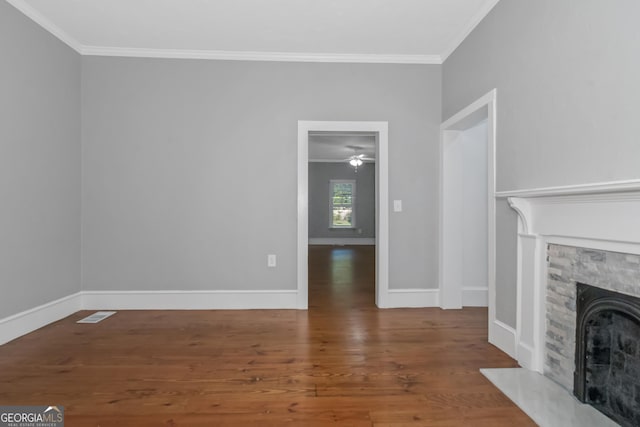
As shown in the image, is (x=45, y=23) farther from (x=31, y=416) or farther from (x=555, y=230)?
(x=555, y=230)

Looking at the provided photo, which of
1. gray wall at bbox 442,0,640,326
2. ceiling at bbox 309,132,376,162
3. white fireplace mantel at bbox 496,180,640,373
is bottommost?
white fireplace mantel at bbox 496,180,640,373

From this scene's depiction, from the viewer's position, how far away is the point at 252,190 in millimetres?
3719

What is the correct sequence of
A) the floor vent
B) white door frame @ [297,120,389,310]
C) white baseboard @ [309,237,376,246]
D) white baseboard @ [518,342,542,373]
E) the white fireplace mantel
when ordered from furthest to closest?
1. white baseboard @ [309,237,376,246]
2. white door frame @ [297,120,389,310]
3. the floor vent
4. white baseboard @ [518,342,542,373]
5. the white fireplace mantel

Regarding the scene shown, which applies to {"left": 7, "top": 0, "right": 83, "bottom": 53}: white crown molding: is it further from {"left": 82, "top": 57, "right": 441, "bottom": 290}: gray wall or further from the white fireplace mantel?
the white fireplace mantel

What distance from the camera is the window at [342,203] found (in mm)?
11266

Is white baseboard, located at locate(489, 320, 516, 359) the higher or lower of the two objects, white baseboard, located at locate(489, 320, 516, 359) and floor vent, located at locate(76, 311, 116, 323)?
the higher

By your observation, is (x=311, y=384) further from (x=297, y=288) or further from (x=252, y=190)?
(x=252, y=190)

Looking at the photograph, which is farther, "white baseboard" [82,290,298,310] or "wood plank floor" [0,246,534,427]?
"white baseboard" [82,290,298,310]

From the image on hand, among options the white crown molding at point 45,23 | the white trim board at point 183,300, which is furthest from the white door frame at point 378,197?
the white crown molding at point 45,23

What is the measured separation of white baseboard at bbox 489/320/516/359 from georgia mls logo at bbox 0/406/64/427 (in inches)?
110

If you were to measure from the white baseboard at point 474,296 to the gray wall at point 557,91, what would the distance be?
1.18 metres

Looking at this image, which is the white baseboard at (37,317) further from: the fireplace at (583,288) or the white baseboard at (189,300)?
the fireplace at (583,288)

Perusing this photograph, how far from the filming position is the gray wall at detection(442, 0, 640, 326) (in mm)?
1626

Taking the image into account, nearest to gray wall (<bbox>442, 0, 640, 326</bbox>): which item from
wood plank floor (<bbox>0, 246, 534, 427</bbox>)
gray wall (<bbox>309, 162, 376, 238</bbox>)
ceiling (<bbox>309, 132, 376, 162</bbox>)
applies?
wood plank floor (<bbox>0, 246, 534, 427</bbox>)
